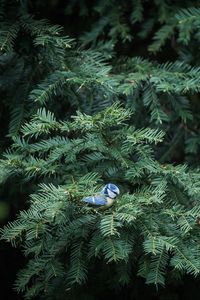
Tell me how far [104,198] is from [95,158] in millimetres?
263

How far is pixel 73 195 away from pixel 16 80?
0.87m

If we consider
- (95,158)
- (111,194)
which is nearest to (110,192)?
(111,194)

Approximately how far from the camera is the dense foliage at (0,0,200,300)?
1.53 m

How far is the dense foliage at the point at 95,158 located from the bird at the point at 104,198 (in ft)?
0.08

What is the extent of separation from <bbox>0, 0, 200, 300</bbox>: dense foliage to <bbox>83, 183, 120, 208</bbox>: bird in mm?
23

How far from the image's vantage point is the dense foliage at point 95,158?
60.2 inches

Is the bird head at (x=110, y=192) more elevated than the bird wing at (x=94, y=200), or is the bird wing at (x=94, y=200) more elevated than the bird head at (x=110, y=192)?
the bird head at (x=110, y=192)

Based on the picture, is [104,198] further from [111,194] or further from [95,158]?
[95,158]

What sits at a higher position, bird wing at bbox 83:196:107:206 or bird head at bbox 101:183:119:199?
bird head at bbox 101:183:119:199

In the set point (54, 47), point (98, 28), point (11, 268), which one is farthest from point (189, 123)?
point (11, 268)

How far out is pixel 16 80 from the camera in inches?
83.8

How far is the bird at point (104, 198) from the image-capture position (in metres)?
1.47

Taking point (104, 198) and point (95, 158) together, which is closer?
point (104, 198)

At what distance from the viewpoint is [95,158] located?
1.73 m
